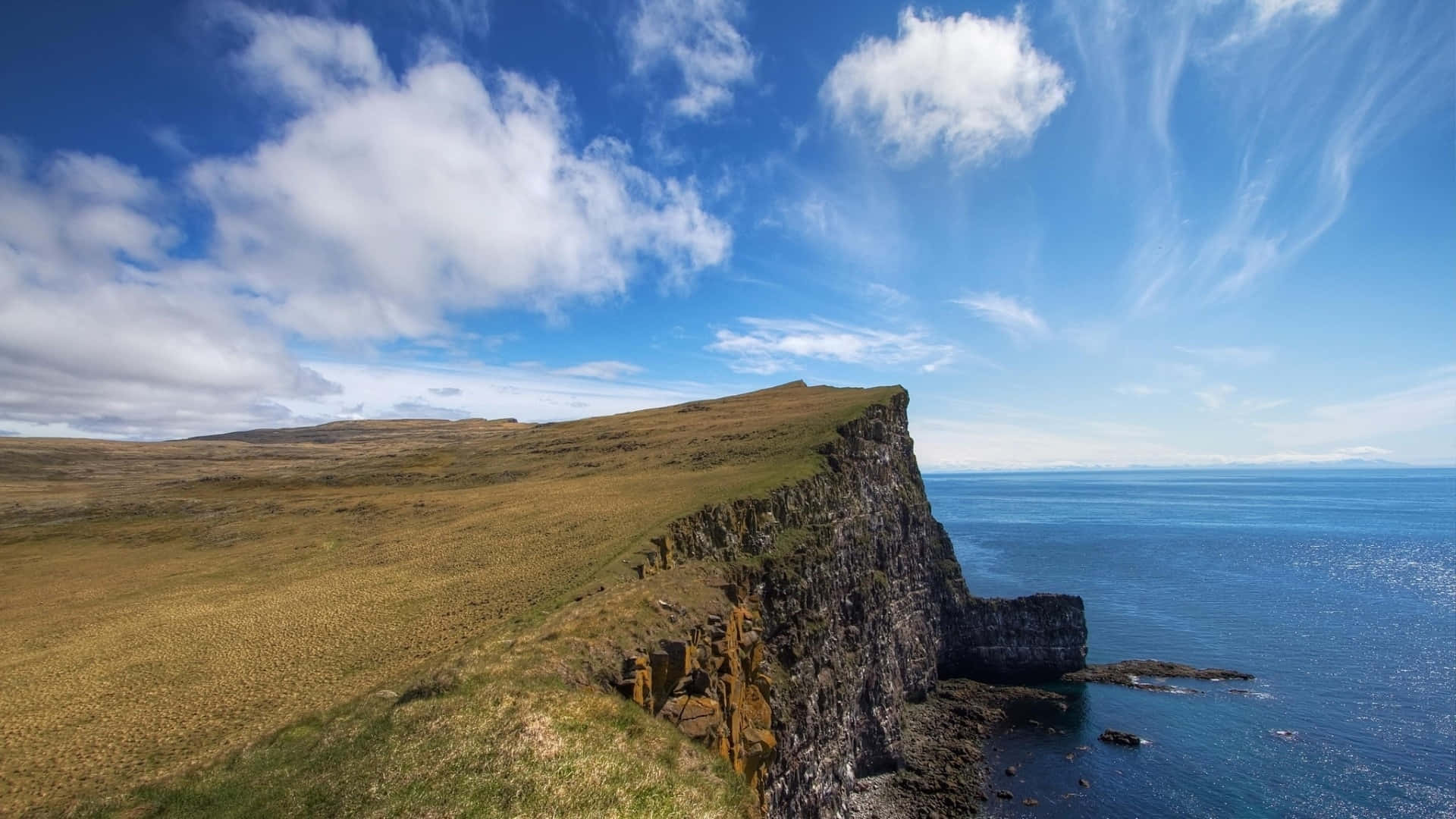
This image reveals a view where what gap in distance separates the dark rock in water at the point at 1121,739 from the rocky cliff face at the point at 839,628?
1422cm

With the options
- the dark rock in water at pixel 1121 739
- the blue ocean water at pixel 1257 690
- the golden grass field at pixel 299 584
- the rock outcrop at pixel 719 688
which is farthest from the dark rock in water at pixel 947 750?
the golden grass field at pixel 299 584

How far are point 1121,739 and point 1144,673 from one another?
18027mm

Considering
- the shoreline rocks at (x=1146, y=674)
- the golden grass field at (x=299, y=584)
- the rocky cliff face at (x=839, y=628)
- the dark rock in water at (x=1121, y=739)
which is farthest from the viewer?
the shoreline rocks at (x=1146, y=674)

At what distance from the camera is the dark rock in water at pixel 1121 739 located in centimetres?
5288

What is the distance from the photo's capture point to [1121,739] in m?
53.4

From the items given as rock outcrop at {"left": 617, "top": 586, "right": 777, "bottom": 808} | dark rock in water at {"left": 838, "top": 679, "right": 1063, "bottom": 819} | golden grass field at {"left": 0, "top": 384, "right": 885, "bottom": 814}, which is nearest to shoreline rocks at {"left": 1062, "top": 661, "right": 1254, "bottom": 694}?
dark rock in water at {"left": 838, "top": 679, "right": 1063, "bottom": 819}

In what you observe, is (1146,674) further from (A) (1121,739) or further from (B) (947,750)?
(B) (947,750)

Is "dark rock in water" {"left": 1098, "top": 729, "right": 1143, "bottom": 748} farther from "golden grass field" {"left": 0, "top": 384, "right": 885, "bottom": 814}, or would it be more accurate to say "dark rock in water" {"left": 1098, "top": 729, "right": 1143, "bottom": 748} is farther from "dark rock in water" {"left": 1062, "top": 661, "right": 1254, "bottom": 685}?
"golden grass field" {"left": 0, "top": 384, "right": 885, "bottom": 814}

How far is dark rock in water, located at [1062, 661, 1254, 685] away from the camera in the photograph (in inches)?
2552

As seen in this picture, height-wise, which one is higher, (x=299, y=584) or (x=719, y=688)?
(x=299, y=584)

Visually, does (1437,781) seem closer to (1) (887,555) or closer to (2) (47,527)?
(1) (887,555)

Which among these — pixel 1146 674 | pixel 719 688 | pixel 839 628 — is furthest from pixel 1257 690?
pixel 719 688

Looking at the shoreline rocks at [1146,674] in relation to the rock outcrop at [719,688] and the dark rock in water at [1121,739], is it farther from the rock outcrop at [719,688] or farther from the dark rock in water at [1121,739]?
the rock outcrop at [719,688]

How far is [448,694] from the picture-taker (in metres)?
21.8
